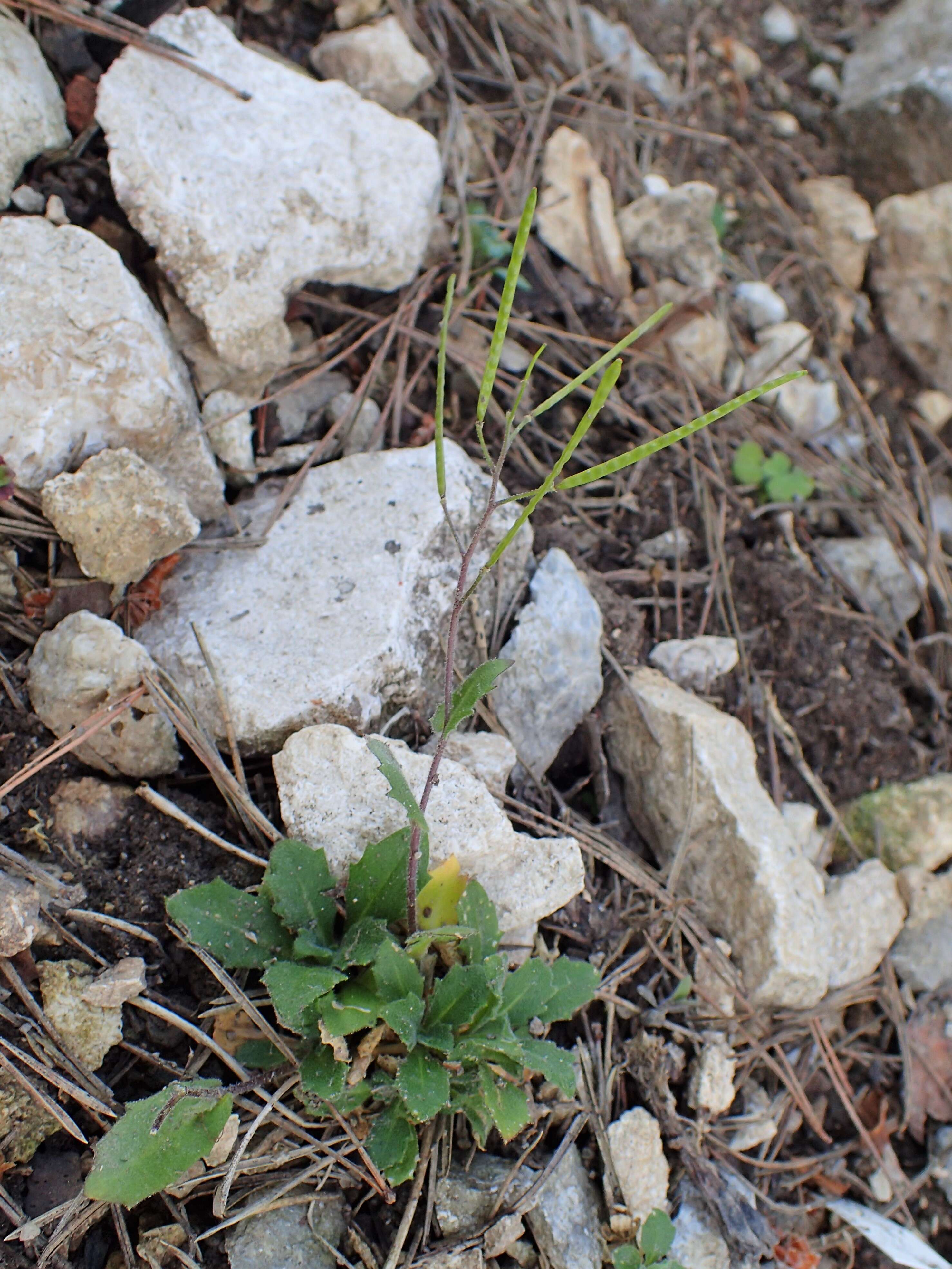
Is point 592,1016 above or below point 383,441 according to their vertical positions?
below

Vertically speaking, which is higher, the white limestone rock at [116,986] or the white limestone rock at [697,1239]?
the white limestone rock at [116,986]

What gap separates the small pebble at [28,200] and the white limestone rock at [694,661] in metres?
2.14

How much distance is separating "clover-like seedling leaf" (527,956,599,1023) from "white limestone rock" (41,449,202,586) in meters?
1.39

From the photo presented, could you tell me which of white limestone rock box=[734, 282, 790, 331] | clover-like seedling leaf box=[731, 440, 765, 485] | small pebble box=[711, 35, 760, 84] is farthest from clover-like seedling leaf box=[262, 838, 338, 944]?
small pebble box=[711, 35, 760, 84]

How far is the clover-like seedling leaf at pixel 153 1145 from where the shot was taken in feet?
5.27

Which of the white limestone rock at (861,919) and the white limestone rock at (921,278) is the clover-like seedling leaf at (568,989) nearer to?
the white limestone rock at (861,919)

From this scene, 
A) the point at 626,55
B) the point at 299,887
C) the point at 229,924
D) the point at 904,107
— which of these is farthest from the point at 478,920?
the point at 904,107

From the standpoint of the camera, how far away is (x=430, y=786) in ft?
5.52

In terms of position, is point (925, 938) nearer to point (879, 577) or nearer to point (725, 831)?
point (725, 831)

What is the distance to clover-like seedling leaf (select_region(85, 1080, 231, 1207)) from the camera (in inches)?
63.2

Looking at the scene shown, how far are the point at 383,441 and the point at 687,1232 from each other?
2.28 meters

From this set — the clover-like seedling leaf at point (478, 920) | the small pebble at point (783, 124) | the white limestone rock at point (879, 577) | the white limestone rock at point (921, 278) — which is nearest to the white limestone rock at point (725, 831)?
the clover-like seedling leaf at point (478, 920)

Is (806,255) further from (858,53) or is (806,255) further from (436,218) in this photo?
(436,218)

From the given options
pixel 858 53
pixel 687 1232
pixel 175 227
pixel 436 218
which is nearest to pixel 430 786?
pixel 687 1232
